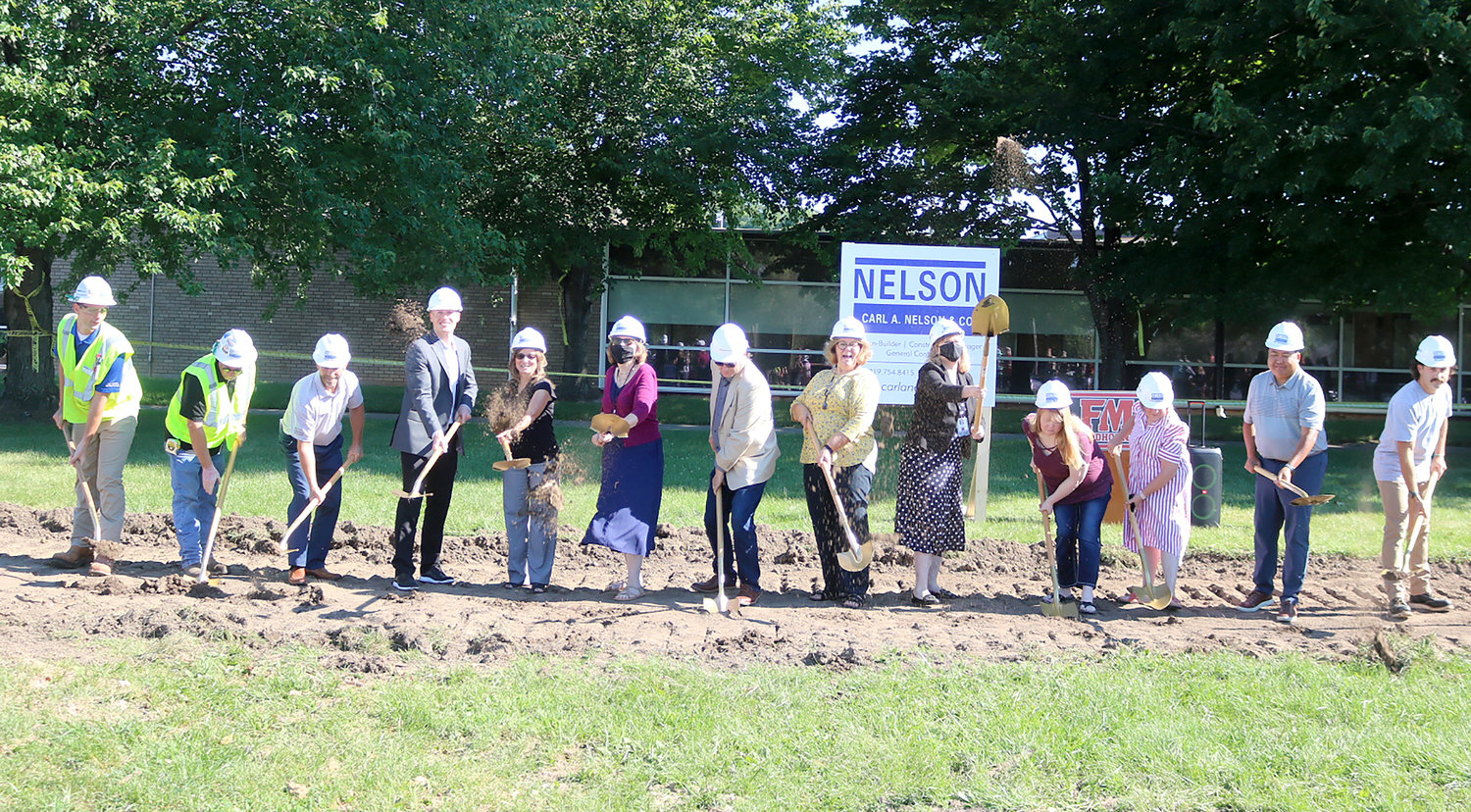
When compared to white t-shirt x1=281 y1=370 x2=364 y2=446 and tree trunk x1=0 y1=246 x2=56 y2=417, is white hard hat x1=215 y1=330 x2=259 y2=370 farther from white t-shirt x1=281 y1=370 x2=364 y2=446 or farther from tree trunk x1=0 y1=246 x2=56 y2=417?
tree trunk x1=0 y1=246 x2=56 y2=417

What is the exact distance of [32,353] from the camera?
1669cm

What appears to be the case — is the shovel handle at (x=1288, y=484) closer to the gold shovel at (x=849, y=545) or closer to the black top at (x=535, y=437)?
the gold shovel at (x=849, y=545)

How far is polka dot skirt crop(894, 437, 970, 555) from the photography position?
279 inches

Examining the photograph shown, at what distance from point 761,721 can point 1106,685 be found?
5.67 ft

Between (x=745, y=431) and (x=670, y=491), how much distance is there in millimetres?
4924

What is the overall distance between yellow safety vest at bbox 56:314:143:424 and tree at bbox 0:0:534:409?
255 inches

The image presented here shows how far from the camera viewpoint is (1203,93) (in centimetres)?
1791

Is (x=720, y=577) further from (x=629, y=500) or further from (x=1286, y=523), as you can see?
(x=1286, y=523)

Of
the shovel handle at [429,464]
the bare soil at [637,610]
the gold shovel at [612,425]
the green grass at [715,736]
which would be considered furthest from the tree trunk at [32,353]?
the green grass at [715,736]

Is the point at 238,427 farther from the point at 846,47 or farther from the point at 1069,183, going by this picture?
the point at 846,47

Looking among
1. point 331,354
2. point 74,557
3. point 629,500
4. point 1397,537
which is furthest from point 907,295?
point 74,557

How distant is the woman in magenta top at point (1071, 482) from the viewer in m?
6.73

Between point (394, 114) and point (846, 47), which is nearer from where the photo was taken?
point (394, 114)

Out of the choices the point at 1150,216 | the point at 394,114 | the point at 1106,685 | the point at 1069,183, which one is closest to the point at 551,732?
the point at 1106,685
